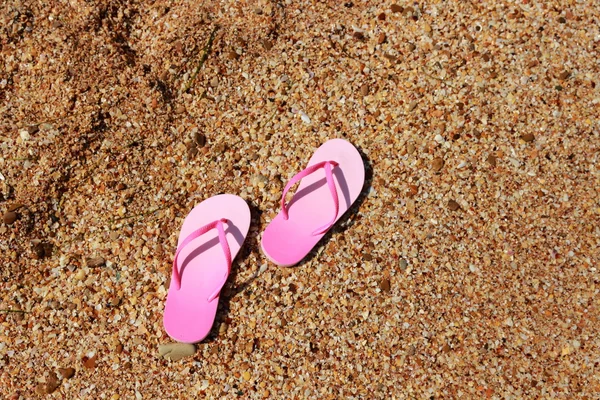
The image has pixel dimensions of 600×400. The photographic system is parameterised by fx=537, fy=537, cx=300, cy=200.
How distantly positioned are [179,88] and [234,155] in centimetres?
36

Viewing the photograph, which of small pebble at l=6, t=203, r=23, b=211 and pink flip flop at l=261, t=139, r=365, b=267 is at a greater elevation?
small pebble at l=6, t=203, r=23, b=211

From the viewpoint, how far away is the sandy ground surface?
1.77 meters

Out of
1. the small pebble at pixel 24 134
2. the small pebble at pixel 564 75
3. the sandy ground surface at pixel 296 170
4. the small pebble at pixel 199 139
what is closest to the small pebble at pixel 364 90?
the sandy ground surface at pixel 296 170

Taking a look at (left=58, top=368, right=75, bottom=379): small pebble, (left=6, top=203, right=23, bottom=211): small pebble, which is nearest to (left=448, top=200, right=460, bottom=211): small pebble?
(left=58, top=368, right=75, bottom=379): small pebble

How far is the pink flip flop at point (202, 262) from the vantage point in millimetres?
1785

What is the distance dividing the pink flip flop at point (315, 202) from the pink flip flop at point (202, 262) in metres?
0.13

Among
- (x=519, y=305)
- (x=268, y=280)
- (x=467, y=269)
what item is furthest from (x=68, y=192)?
(x=519, y=305)

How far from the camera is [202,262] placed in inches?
74.7

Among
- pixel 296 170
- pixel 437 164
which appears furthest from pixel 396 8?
pixel 296 170

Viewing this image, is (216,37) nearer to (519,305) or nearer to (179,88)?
(179,88)

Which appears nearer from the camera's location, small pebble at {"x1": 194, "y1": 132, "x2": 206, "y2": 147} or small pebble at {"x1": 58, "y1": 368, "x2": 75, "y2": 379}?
small pebble at {"x1": 58, "y1": 368, "x2": 75, "y2": 379}

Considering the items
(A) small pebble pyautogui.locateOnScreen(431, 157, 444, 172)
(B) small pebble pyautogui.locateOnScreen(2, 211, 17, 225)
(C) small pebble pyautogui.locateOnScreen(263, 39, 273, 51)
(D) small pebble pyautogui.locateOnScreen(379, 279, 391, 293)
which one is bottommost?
(D) small pebble pyautogui.locateOnScreen(379, 279, 391, 293)

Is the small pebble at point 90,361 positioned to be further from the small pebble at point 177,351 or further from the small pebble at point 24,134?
the small pebble at point 24,134

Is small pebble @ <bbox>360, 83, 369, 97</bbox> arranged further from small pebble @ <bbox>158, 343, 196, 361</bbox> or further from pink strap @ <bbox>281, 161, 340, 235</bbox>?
small pebble @ <bbox>158, 343, 196, 361</bbox>
